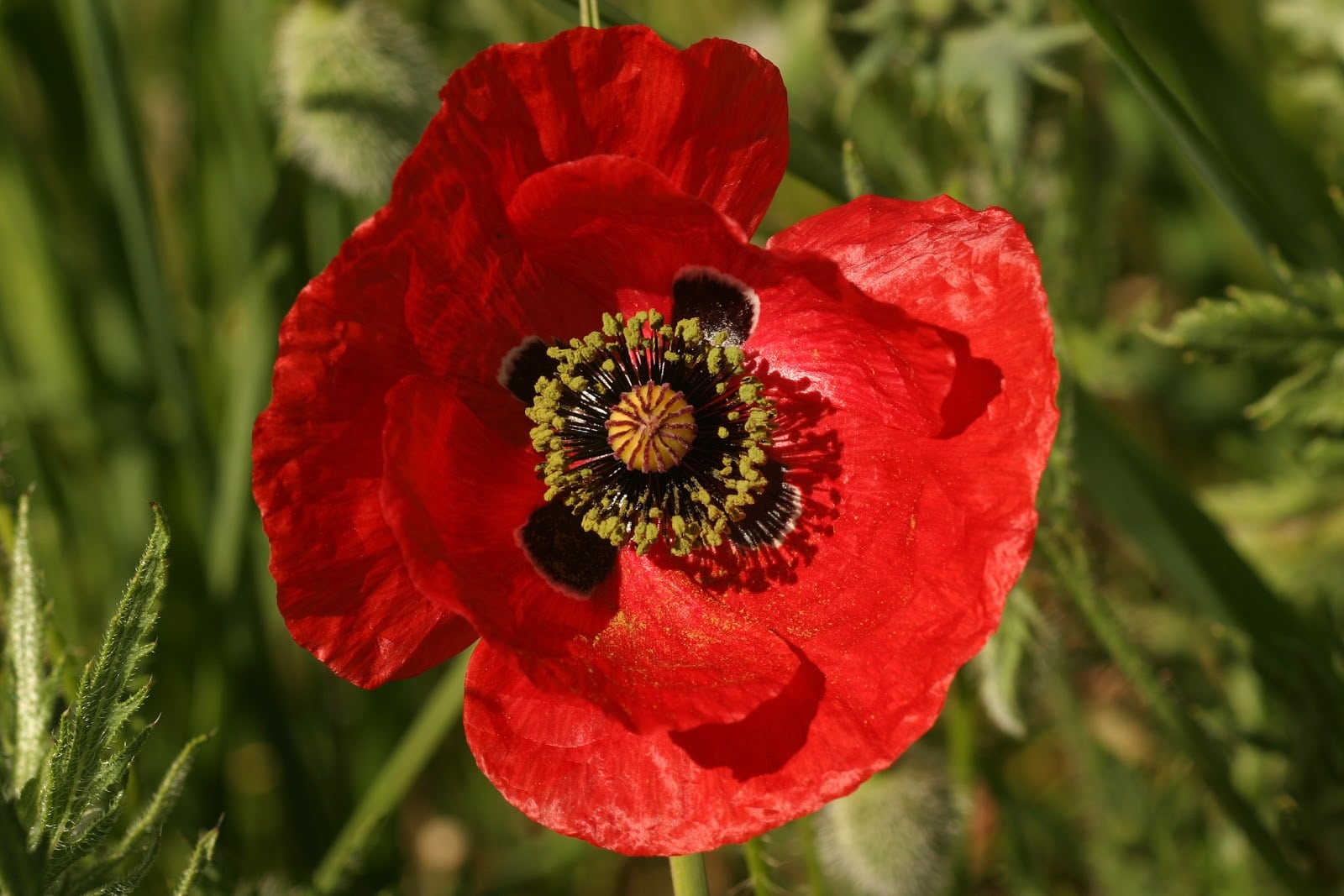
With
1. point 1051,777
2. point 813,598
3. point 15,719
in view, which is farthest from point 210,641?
point 1051,777

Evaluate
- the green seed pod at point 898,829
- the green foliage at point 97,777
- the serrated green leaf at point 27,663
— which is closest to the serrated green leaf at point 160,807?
the green foliage at point 97,777

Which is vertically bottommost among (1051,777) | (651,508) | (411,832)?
(411,832)

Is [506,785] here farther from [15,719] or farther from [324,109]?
[324,109]

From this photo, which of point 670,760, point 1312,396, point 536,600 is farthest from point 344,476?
point 1312,396

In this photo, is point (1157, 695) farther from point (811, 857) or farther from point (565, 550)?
point (565, 550)

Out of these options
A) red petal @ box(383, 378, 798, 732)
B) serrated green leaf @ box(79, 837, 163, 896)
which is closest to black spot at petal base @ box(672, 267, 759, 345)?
red petal @ box(383, 378, 798, 732)

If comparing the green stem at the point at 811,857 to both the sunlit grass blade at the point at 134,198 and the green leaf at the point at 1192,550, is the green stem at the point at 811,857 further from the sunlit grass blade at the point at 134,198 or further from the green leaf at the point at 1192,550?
the sunlit grass blade at the point at 134,198

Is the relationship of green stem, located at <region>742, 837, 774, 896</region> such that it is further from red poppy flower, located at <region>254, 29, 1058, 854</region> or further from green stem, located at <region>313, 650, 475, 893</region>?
green stem, located at <region>313, 650, 475, 893</region>
